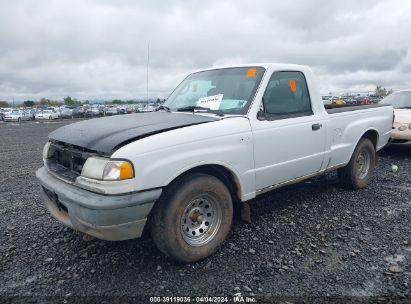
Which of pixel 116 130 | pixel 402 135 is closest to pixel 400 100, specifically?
pixel 402 135

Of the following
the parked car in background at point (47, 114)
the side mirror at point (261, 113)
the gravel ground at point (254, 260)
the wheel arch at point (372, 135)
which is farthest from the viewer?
the parked car in background at point (47, 114)

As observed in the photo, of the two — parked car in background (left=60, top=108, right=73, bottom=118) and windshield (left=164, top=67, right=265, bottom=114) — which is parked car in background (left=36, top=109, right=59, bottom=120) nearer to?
parked car in background (left=60, top=108, right=73, bottom=118)

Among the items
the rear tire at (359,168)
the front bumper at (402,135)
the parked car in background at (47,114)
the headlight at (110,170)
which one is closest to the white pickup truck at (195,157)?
the headlight at (110,170)

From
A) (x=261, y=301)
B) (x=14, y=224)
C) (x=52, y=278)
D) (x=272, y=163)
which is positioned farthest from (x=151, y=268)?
(x=14, y=224)

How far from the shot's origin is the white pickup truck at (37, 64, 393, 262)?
2688mm

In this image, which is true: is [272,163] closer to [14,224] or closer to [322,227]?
[322,227]

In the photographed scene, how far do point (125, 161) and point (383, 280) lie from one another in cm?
244

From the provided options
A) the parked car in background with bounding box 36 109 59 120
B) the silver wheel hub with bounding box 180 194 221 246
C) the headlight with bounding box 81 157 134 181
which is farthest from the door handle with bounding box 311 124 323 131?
the parked car in background with bounding box 36 109 59 120

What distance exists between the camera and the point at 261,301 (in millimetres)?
2600

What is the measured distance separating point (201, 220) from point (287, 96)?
186cm

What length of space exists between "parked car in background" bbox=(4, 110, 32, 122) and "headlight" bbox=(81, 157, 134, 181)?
39.9 metres

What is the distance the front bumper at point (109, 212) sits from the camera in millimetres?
2611

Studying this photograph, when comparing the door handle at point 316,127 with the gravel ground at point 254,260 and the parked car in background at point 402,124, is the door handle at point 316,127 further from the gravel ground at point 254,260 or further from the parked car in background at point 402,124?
the parked car in background at point 402,124

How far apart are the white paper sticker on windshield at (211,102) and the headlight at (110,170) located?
1441mm
